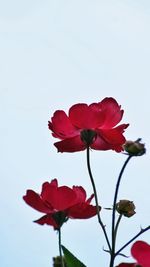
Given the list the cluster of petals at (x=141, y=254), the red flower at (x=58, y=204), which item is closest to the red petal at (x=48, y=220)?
the red flower at (x=58, y=204)

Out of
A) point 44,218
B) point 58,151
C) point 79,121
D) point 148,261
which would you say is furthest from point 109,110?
point 148,261

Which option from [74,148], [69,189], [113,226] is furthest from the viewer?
[74,148]

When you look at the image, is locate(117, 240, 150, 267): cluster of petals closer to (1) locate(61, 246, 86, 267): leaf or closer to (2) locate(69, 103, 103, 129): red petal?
(1) locate(61, 246, 86, 267): leaf

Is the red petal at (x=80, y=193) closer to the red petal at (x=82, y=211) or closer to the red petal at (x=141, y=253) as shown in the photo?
the red petal at (x=82, y=211)

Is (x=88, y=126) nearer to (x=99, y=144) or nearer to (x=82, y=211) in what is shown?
(x=99, y=144)

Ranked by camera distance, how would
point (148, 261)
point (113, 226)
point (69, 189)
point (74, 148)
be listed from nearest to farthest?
1. point (148, 261)
2. point (113, 226)
3. point (69, 189)
4. point (74, 148)

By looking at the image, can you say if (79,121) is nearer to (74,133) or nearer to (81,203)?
(74,133)

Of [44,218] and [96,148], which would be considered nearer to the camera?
[44,218]
